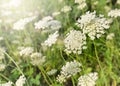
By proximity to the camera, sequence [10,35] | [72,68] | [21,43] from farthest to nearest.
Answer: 1. [10,35]
2. [21,43]
3. [72,68]

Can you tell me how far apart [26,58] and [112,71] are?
0.69 metres

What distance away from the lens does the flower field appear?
1998mm

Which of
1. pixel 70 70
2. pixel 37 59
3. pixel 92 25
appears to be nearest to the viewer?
pixel 92 25

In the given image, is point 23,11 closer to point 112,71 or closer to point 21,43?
point 21,43

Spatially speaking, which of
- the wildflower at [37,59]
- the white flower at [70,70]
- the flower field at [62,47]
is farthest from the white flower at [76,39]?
the wildflower at [37,59]

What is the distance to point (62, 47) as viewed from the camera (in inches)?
102

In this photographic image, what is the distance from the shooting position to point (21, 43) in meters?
3.16

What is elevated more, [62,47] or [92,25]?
[92,25]

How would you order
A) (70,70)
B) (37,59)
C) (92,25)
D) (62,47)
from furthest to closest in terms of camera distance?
(62,47) < (37,59) < (70,70) < (92,25)

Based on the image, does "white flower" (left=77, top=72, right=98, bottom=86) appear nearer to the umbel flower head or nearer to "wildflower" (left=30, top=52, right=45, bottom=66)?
the umbel flower head

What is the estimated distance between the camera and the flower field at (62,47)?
6.56 feet

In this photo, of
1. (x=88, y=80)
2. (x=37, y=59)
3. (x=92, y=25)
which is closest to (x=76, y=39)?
(x=92, y=25)

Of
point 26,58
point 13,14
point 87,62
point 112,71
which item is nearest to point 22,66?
point 26,58

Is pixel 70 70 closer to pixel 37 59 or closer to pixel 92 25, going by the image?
pixel 92 25
